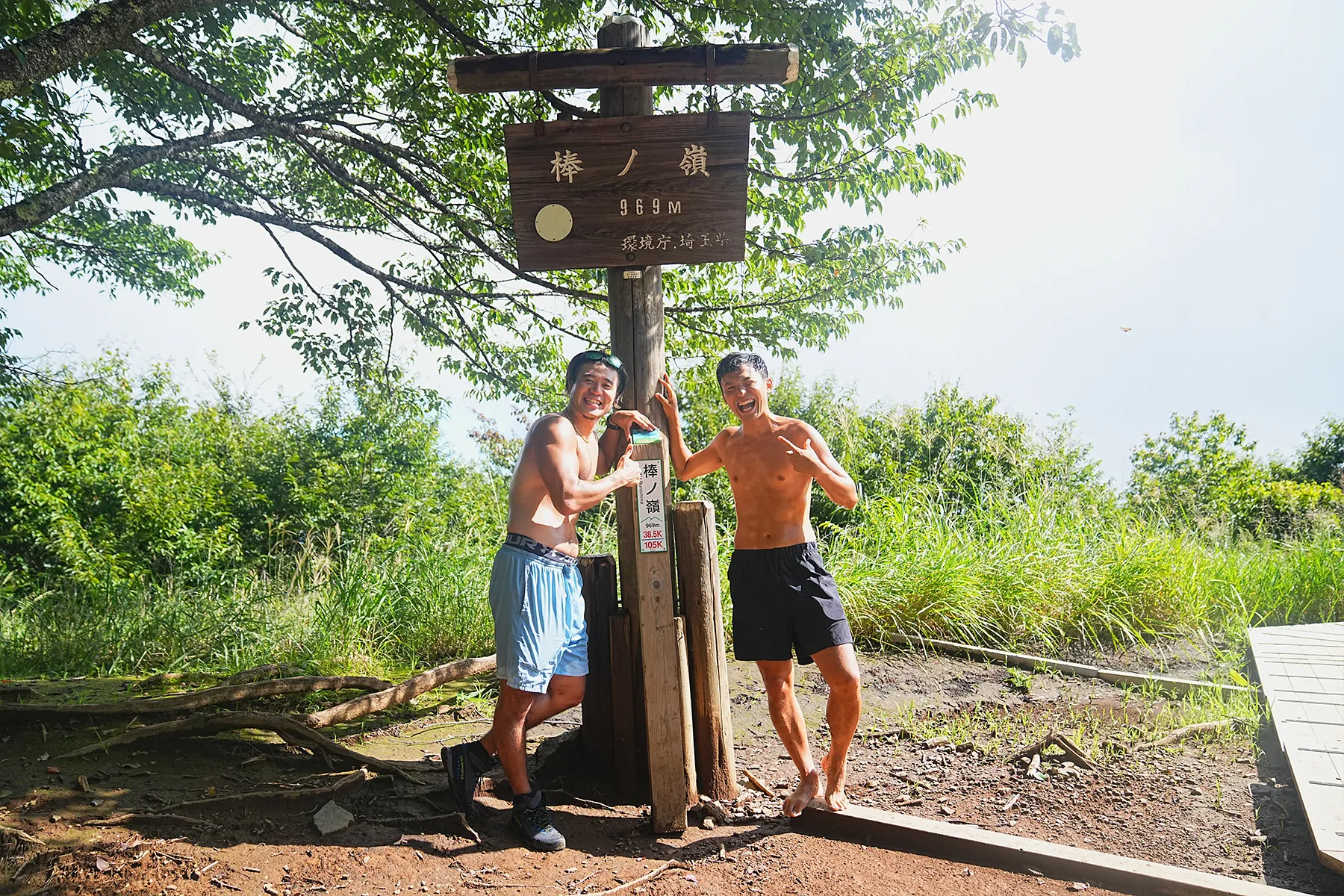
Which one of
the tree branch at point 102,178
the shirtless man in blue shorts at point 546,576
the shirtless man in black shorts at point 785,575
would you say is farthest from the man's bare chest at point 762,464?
the tree branch at point 102,178

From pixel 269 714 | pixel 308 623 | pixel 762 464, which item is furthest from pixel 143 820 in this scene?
pixel 308 623

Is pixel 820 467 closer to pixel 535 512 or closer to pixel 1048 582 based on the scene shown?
pixel 535 512

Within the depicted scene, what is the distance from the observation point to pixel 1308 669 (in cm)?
611

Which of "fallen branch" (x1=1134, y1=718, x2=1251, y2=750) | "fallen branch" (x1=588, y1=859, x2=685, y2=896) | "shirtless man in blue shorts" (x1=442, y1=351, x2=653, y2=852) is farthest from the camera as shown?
"fallen branch" (x1=1134, y1=718, x2=1251, y2=750)

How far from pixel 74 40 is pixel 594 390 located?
4.04 m

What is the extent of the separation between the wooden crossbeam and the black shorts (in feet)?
7.07

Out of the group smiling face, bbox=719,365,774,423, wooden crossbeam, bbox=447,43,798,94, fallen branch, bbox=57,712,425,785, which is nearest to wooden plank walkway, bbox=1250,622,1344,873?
smiling face, bbox=719,365,774,423

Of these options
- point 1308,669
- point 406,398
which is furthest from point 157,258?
point 1308,669

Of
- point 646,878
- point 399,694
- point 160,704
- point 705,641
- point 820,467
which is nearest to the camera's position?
point 646,878

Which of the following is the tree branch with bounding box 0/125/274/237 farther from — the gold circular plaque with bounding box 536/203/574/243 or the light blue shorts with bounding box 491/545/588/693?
the light blue shorts with bounding box 491/545/588/693

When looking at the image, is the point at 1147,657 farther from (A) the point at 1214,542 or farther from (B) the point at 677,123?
(B) the point at 677,123

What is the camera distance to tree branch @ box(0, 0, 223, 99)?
5.13 metres

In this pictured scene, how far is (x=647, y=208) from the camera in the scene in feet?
13.5

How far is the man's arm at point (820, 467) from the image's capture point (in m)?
3.86
